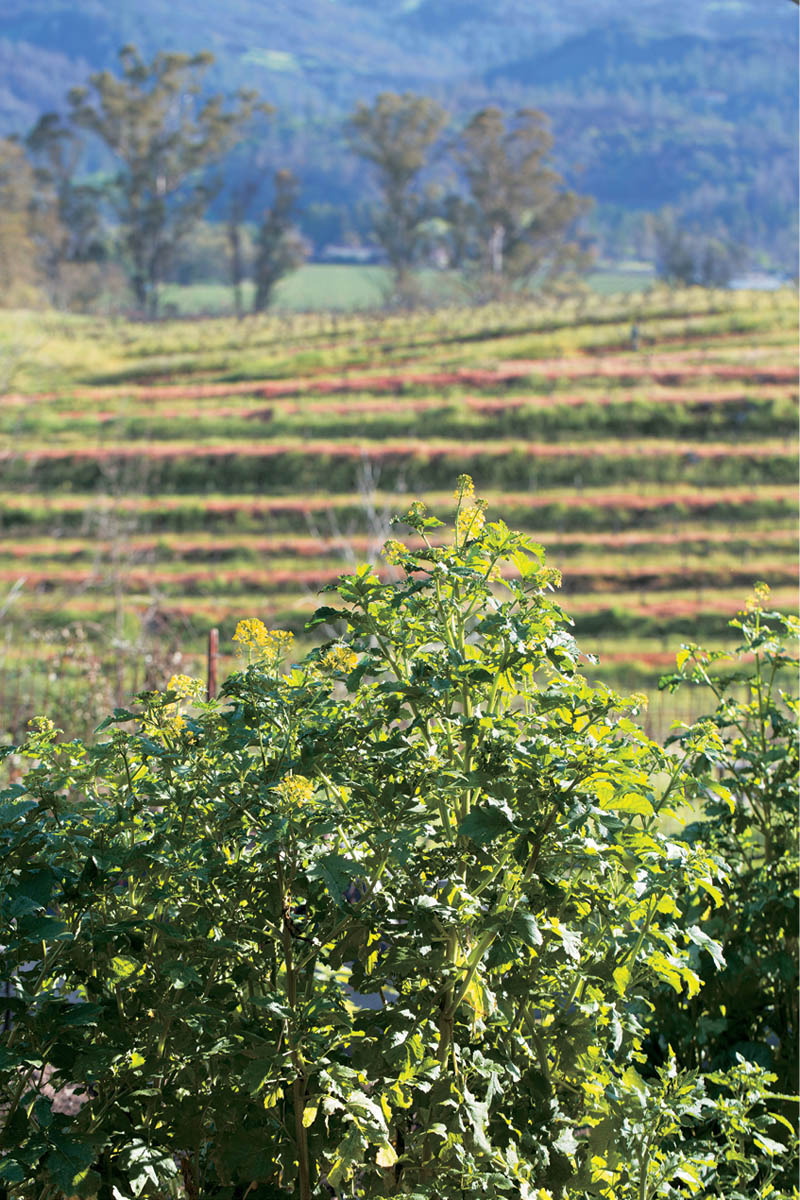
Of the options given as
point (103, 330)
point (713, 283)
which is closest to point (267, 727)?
point (103, 330)

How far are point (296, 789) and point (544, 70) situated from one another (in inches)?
6683

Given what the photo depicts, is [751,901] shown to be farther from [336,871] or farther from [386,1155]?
[336,871]

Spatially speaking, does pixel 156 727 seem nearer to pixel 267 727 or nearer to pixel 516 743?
pixel 267 727

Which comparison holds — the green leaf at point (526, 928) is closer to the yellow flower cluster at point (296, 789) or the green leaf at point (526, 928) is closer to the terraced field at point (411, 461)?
the yellow flower cluster at point (296, 789)

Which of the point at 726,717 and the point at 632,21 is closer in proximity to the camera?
the point at 726,717

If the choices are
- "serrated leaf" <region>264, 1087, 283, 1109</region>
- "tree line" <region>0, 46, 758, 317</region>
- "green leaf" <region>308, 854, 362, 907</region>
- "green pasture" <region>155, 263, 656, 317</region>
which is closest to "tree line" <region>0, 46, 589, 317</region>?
"tree line" <region>0, 46, 758, 317</region>

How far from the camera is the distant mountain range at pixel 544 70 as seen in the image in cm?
12081

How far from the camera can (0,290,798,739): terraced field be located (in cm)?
2459

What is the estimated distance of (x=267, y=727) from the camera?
5.82 feet

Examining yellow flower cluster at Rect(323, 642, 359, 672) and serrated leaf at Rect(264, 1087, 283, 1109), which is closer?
serrated leaf at Rect(264, 1087, 283, 1109)

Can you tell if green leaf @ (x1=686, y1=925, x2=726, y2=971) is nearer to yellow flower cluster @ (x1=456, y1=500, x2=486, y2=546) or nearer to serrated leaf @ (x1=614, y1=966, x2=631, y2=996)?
serrated leaf @ (x1=614, y1=966, x2=631, y2=996)

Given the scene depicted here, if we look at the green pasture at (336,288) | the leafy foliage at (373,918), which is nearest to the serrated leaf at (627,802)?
the leafy foliage at (373,918)

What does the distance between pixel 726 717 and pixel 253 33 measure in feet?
656

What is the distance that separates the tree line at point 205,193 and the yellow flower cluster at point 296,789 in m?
52.5
